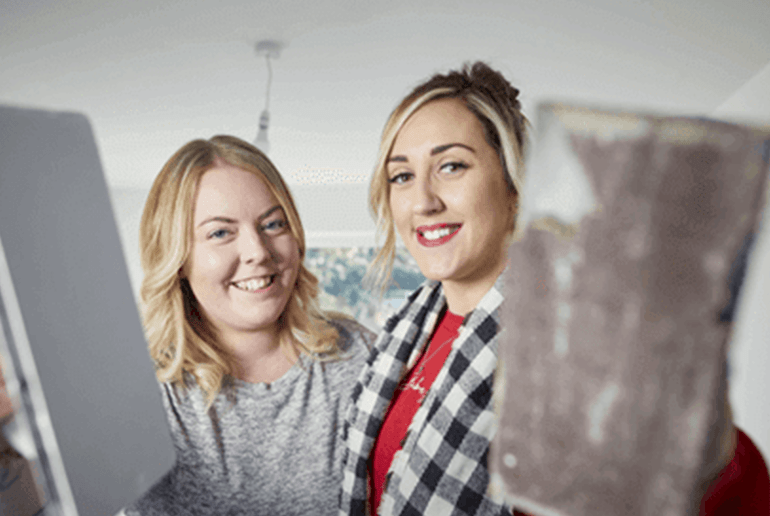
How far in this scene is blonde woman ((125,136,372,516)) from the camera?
555mm

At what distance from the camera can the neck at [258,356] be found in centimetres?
61

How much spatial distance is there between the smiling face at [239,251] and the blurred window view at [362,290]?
13 centimetres

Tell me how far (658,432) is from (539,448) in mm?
40

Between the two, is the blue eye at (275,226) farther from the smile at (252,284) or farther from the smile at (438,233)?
the smile at (438,233)

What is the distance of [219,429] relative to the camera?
570 mm

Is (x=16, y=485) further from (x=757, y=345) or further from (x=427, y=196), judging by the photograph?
(x=757, y=345)

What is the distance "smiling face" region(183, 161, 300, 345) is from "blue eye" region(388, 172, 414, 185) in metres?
0.17

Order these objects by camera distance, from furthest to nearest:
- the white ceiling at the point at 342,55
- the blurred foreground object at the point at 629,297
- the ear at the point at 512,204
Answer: the white ceiling at the point at 342,55 → the ear at the point at 512,204 → the blurred foreground object at the point at 629,297

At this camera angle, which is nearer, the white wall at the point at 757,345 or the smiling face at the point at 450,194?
the smiling face at the point at 450,194

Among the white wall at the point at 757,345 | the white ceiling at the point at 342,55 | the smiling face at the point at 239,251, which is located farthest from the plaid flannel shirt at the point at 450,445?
the white wall at the point at 757,345

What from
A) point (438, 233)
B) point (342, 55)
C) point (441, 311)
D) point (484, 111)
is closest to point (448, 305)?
point (441, 311)

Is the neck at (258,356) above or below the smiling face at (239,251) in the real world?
below

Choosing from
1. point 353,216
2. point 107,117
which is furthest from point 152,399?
point 107,117

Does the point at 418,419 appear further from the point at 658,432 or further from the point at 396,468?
the point at 658,432
